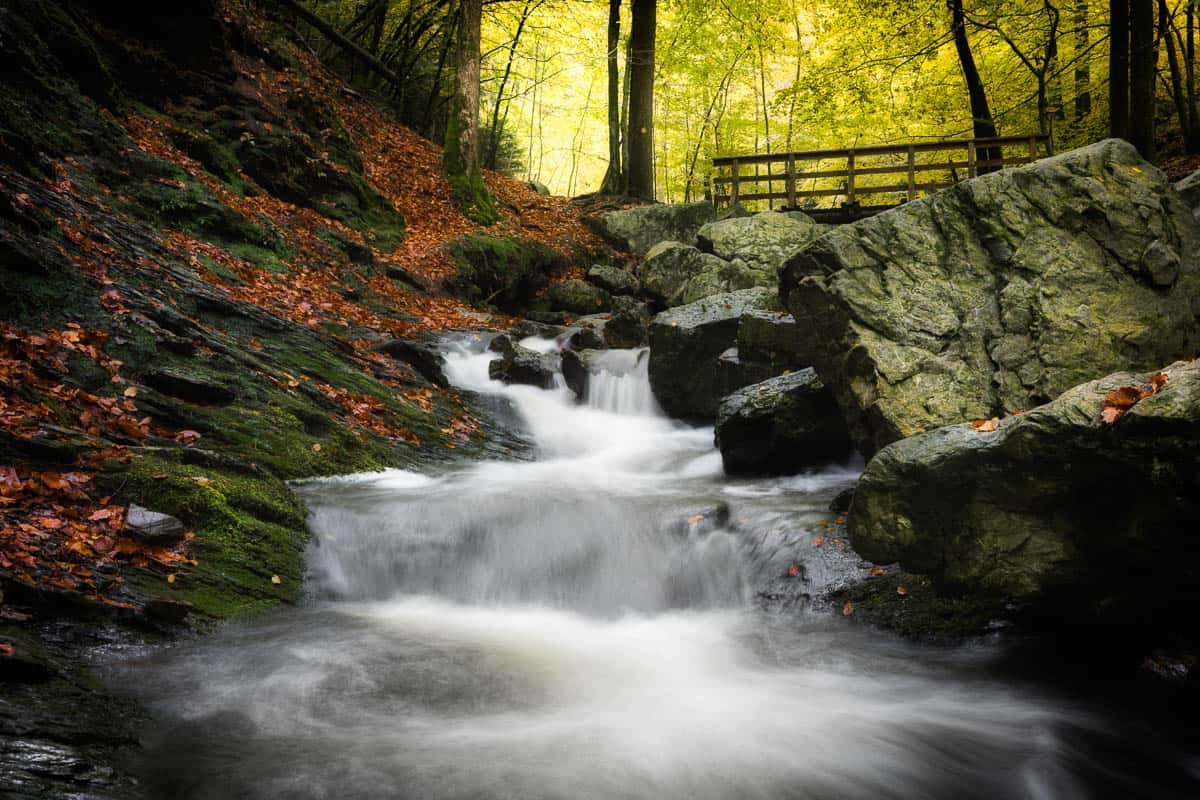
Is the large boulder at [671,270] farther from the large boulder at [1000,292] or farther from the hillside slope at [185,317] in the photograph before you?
the large boulder at [1000,292]

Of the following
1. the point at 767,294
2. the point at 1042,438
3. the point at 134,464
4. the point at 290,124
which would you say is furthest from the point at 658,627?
the point at 290,124

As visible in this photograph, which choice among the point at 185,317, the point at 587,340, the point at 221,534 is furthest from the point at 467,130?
the point at 221,534

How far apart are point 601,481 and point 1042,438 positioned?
5.20 meters

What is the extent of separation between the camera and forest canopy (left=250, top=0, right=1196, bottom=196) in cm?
1619

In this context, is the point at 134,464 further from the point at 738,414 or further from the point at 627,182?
the point at 627,182

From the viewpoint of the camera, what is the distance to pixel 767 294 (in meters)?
10.7

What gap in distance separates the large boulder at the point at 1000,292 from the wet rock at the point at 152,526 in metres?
4.92

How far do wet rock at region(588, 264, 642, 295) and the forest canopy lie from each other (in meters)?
5.37

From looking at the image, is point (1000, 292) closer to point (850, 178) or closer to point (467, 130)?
point (850, 178)

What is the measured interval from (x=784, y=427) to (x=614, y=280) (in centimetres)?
897

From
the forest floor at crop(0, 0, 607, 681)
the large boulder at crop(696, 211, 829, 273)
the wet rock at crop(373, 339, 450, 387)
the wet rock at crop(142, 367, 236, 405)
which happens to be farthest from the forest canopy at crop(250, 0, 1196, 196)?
the wet rock at crop(142, 367, 236, 405)

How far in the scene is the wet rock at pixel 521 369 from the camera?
35.3ft

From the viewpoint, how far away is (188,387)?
6.06 metres

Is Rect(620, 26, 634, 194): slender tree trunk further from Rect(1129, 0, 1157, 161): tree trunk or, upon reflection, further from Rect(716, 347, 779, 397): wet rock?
Rect(716, 347, 779, 397): wet rock
